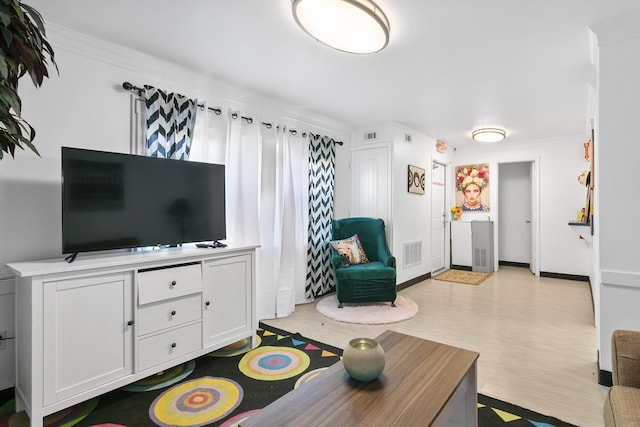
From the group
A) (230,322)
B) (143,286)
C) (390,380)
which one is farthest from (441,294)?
(143,286)

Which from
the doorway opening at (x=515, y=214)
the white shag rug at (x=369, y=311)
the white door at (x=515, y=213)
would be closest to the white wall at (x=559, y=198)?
the doorway opening at (x=515, y=214)

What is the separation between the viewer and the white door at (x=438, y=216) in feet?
18.6

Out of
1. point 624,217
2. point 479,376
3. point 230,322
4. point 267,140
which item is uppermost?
point 267,140

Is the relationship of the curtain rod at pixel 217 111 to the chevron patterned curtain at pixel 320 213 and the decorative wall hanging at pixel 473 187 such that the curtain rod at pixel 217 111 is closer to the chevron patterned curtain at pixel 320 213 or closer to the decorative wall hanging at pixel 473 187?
the chevron patterned curtain at pixel 320 213

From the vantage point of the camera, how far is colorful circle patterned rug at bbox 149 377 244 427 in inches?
69.9

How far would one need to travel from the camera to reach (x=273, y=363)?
2424mm

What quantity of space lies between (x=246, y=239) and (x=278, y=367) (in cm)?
132

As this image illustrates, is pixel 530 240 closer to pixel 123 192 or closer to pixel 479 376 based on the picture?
pixel 479 376

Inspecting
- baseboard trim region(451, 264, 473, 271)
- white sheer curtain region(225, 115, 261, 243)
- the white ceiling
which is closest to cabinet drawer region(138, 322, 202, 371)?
white sheer curtain region(225, 115, 261, 243)

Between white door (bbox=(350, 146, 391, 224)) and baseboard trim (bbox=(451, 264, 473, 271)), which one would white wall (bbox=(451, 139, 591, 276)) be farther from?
white door (bbox=(350, 146, 391, 224))

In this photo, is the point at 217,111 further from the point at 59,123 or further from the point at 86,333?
the point at 86,333

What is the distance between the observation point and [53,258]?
2.15 metres

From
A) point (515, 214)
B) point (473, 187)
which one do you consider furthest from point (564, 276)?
point (473, 187)

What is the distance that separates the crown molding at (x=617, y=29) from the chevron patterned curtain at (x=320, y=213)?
2796mm
